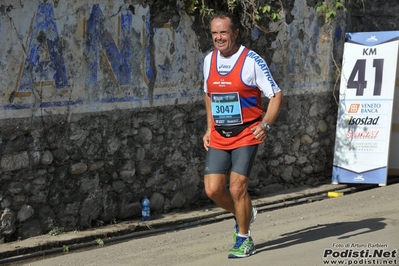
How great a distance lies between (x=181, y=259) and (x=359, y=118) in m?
4.87

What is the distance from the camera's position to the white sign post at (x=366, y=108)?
11.3 metres

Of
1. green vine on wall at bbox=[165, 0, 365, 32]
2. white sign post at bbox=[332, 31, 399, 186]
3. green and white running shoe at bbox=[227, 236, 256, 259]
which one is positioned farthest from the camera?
white sign post at bbox=[332, 31, 399, 186]

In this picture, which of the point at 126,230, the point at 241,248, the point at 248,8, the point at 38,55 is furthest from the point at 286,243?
the point at 248,8

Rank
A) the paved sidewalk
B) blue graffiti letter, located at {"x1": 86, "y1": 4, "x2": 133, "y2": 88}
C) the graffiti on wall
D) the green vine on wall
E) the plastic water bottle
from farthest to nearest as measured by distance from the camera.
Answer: the green vine on wall, the plastic water bottle, blue graffiti letter, located at {"x1": 86, "y1": 4, "x2": 133, "y2": 88}, the graffiti on wall, the paved sidewalk

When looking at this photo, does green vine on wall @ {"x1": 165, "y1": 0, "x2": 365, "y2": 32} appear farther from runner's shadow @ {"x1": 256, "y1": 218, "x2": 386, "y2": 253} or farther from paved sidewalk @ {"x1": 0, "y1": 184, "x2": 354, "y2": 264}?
runner's shadow @ {"x1": 256, "y1": 218, "x2": 386, "y2": 253}

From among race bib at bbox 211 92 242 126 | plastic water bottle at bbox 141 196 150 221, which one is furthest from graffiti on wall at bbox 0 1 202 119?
race bib at bbox 211 92 242 126

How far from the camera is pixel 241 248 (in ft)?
24.0

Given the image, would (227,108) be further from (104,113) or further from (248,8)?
(248,8)

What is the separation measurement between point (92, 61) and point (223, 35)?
2153 mm

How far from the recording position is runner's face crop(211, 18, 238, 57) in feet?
23.6

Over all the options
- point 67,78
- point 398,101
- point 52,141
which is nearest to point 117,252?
point 52,141

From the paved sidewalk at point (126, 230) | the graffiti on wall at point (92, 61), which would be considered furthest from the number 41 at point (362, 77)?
the graffiti on wall at point (92, 61)

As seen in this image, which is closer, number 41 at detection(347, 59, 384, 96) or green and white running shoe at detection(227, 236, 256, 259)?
green and white running shoe at detection(227, 236, 256, 259)

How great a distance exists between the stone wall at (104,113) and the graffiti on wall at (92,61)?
0.04 ft
